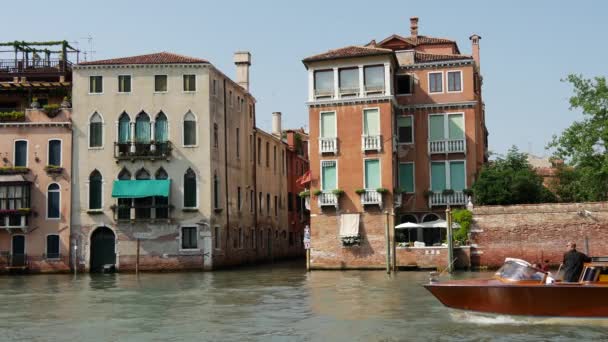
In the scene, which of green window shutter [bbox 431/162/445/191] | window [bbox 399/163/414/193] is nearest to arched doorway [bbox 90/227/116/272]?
window [bbox 399/163/414/193]

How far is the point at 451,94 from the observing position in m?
32.2

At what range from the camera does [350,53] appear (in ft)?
102

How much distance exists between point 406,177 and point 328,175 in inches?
139

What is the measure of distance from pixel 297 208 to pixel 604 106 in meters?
22.9

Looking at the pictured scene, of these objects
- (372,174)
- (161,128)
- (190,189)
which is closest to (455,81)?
(372,174)

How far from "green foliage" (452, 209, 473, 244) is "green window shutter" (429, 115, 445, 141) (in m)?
4.11

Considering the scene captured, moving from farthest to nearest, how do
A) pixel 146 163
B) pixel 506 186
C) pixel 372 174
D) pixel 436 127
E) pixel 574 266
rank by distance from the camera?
pixel 146 163, pixel 436 127, pixel 372 174, pixel 506 186, pixel 574 266

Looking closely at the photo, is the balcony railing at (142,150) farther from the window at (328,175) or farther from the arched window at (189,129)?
the window at (328,175)

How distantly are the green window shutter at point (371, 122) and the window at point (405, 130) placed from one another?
2176 millimetres

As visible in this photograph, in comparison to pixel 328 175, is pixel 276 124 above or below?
above

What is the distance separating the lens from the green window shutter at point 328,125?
31.4 meters

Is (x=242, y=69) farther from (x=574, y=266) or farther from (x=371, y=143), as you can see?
(x=574, y=266)

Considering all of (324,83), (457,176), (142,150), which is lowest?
(457,176)

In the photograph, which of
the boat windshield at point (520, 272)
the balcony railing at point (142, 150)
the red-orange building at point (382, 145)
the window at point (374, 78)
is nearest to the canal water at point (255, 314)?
the boat windshield at point (520, 272)
